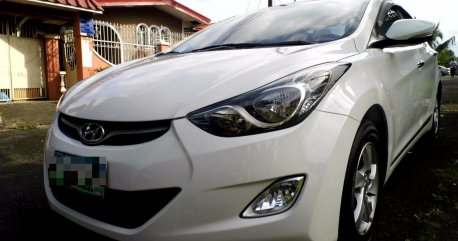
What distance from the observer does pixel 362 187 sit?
197 cm

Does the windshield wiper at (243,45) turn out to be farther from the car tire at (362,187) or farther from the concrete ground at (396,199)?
the concrete ground at (396,199)

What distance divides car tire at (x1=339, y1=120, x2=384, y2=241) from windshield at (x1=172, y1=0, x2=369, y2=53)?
2.14 ft

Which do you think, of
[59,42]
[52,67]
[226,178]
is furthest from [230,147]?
[59,42]

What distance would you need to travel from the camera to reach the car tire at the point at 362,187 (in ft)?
5.42

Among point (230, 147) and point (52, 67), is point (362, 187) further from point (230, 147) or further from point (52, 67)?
point (52, 67)

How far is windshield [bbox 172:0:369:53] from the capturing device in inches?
91.6

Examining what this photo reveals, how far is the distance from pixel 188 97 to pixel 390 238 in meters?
1.39

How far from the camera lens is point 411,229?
2.24 meters

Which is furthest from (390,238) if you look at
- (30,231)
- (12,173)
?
(12,173)

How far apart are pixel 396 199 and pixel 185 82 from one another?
1798mm

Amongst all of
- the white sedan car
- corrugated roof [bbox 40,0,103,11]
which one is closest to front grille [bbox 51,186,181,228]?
the white sedan car

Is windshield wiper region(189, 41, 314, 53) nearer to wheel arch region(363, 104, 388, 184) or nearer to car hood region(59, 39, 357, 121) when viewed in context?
car hood region(59, 39, 357, 121)

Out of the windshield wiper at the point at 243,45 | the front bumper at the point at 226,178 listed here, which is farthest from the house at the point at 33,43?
the front bumper at the point at 226,178

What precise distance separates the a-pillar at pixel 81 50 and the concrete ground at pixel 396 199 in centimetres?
490
